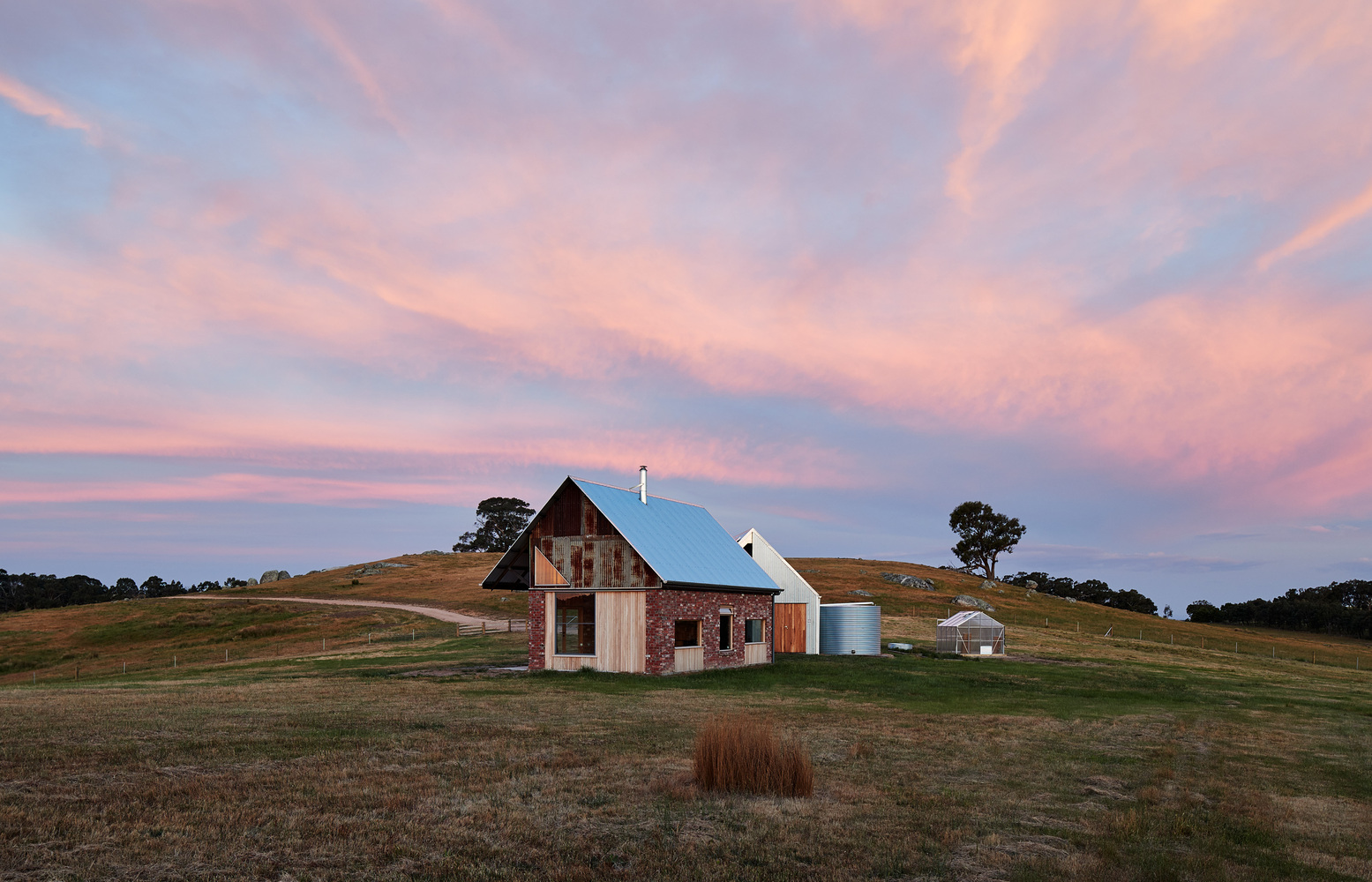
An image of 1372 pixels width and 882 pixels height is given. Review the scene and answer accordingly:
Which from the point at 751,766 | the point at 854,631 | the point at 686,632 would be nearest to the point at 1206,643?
the point at 854,631

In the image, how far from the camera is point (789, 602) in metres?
48.6

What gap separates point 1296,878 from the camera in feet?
29.4

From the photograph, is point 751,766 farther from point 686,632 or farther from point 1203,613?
point 1203,613

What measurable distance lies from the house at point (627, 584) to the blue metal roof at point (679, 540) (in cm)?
7

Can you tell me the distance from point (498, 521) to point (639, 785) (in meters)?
154

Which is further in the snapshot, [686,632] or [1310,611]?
[1310,611]

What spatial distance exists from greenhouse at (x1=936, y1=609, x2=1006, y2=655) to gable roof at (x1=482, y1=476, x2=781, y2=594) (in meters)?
16.0

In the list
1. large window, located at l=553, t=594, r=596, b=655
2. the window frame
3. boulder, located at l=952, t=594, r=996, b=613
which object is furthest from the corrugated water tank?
boulder, located at l=952, t=594, r=996, b=613

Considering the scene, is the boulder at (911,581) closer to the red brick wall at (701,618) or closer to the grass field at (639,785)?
the red brick wall at (701,618)

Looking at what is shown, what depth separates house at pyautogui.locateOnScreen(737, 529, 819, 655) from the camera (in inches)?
1889

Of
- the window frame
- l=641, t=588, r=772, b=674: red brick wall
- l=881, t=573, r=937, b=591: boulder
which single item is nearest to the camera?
l=641, t=588, r=772, b=674: red brick wall

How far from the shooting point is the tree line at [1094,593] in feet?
435

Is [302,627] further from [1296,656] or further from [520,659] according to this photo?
[1296,656]

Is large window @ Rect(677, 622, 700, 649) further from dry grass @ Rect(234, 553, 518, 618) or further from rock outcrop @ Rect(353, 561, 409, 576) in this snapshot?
rock outcrop @ Rect(353, 561, 409, 576)
